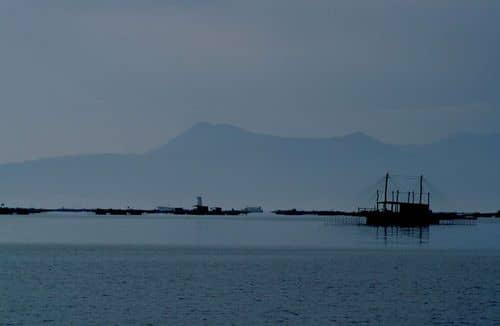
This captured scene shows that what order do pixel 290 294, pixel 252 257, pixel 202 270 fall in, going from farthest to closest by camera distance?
pixel 252 257 → pixel 202 270 → pixel 290 294

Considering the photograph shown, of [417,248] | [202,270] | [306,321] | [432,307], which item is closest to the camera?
[306,321]

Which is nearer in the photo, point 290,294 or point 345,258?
point 290,294

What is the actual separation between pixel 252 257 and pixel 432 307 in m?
A: 49.4

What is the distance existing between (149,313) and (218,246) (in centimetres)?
8016

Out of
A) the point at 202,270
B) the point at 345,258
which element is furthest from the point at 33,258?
the point at 345,258

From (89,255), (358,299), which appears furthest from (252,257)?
(358,299)

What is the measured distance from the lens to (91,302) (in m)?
60.4

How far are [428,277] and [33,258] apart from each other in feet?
141

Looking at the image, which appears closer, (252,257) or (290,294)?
(290,294)

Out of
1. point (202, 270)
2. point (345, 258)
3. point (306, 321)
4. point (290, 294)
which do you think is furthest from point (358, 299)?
point (345, 258)

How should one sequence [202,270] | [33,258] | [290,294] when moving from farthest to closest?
[33,258] < [202,270] < [290,294]

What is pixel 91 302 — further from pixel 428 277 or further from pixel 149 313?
pixel 428 277

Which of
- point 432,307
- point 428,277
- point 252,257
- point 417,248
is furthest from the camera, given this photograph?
point 417,248

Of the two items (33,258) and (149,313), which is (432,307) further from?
(33,258)
